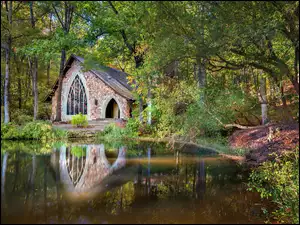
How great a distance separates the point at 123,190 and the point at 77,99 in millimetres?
20905

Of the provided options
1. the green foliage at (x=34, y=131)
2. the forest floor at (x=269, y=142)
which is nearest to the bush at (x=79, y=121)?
the green foliage at (x=34, y=131)

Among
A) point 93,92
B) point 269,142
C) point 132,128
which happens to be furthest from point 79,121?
point 269,142

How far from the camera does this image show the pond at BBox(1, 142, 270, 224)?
466cm

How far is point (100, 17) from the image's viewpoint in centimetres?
1519

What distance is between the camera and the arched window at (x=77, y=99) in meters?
25.7

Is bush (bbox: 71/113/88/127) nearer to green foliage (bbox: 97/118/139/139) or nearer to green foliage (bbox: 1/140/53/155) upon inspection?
green foliage (bbox: 97/118/139/139)

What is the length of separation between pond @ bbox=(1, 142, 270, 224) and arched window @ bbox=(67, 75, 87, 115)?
15865mm

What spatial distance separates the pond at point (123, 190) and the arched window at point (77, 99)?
52.1 ft

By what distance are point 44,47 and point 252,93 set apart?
1228 centimetres

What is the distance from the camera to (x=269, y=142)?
9562mm

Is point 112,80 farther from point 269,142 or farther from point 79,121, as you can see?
point 269,142

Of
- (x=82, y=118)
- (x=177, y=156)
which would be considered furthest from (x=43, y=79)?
(x=177, y=156)

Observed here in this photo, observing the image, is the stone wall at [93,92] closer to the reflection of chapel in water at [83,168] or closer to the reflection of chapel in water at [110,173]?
the reflection of chapel in water at [83,168]

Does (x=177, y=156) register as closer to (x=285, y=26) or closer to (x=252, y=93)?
(x=252, y=93)
